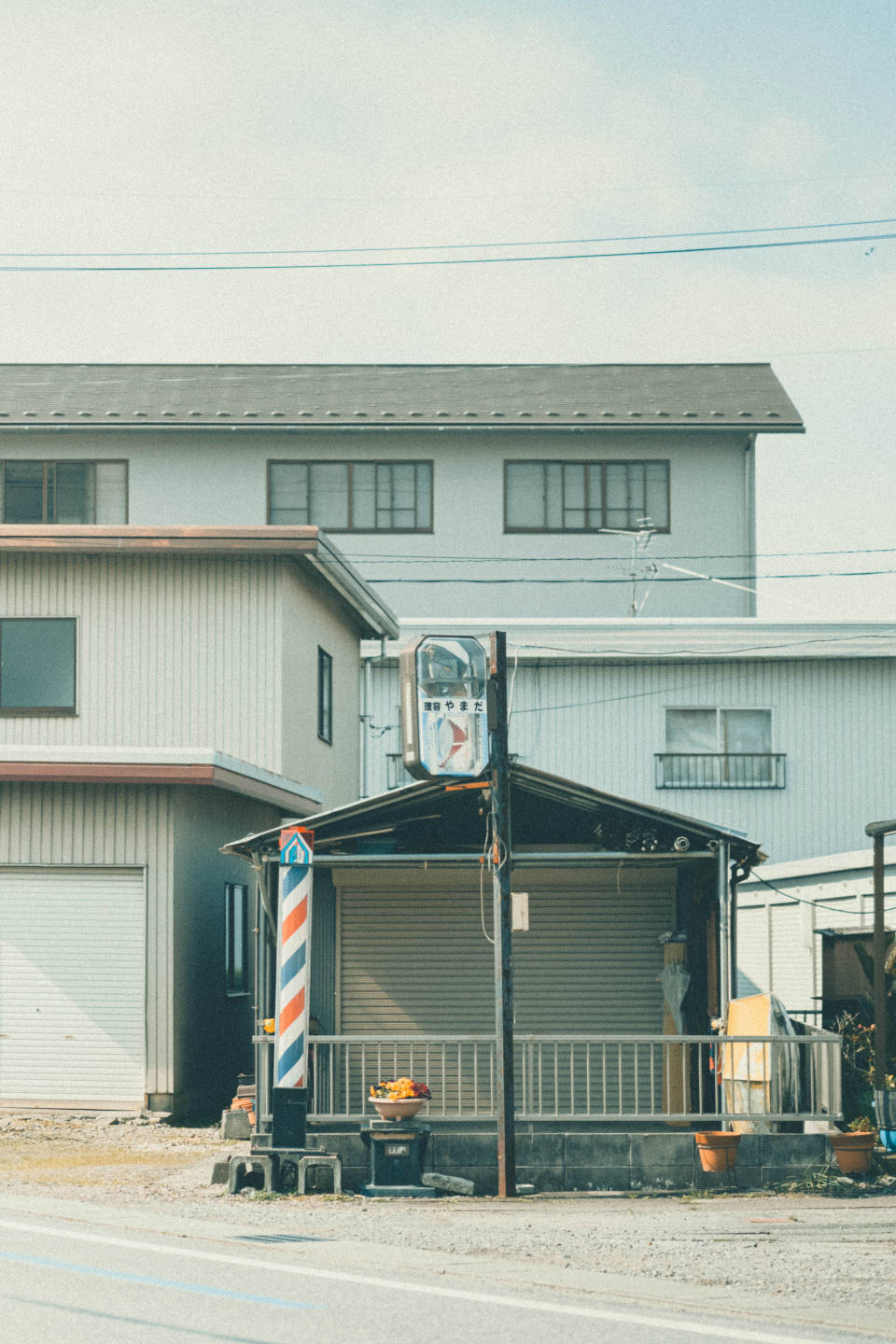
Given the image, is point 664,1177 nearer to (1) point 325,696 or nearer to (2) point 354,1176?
(2) point 354,1176

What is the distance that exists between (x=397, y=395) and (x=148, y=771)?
18.9 meters

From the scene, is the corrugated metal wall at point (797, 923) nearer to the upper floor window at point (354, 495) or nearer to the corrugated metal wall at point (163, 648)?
the corrugated metal wall at point (163, 648)

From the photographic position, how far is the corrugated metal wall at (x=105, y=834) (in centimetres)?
1830

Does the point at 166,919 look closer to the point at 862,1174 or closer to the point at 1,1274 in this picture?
the point at 862,1174

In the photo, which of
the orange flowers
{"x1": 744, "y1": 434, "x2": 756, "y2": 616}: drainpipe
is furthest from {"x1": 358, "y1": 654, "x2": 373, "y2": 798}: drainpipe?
the orange flowers

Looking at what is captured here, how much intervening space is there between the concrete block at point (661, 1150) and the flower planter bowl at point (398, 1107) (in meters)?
1.79

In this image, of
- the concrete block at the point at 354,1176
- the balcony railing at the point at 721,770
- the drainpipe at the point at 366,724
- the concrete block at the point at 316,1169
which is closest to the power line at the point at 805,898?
the balcony railing at the point at 721,770

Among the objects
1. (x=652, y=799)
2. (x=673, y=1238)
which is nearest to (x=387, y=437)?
(x=652, y=799)

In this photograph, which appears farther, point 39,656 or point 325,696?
point 325,696

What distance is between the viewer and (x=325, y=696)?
82.9 ft

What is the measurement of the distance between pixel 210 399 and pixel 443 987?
21115 millimetres

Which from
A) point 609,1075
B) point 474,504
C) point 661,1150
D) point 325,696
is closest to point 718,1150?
point 661,1150

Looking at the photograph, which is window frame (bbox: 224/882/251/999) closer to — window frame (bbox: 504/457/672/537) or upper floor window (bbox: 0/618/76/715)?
upper floor window (bbox: 0/618/76/715)

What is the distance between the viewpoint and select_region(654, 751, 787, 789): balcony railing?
2992cm
